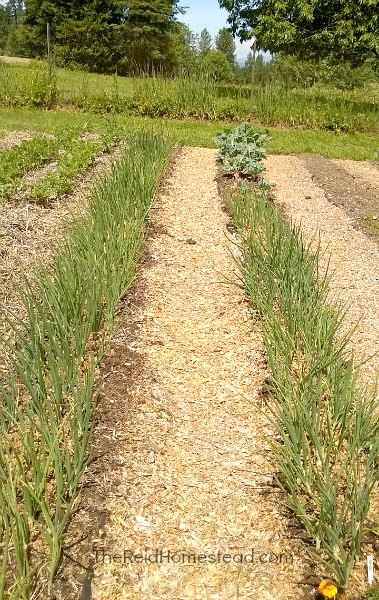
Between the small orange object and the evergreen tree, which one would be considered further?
the evergreen tree

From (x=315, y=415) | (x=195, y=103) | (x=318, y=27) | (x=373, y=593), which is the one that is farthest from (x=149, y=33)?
(x=373, y=593)

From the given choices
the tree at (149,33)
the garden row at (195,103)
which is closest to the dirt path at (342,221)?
the garden row at (195,103)

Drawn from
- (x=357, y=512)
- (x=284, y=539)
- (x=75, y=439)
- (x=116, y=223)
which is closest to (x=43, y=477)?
(x=75, y=439)

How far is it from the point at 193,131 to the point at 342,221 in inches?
223

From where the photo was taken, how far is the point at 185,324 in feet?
11.5

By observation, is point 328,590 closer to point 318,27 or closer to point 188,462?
point 188,462

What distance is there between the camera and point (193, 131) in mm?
10586

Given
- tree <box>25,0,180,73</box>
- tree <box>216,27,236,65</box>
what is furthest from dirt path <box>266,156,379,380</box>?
tree <box>216,27,236,65</box>

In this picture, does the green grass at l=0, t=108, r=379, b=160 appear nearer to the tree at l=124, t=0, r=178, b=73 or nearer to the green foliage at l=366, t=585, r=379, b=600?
the green foliage at l=366, t=585, r=379, b=600

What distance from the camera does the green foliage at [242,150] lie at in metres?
6.70

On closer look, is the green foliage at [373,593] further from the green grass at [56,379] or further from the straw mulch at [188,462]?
the green grass at [56,379]

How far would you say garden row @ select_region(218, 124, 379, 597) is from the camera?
5.74 ft

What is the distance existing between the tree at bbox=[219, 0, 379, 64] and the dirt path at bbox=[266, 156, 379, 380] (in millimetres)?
4912

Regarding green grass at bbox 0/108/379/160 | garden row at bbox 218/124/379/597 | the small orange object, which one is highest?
Answer: green grass at bbox 0/108/379/160
